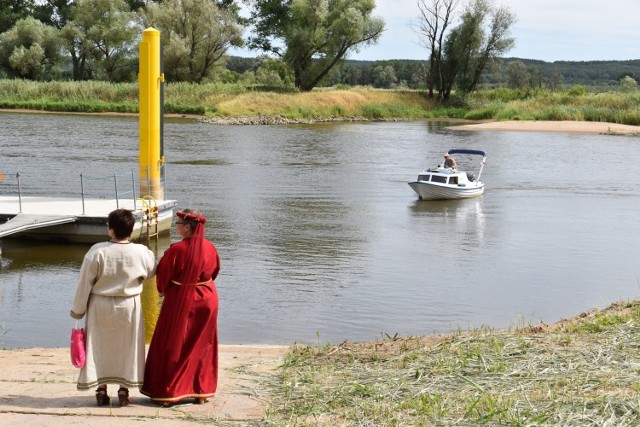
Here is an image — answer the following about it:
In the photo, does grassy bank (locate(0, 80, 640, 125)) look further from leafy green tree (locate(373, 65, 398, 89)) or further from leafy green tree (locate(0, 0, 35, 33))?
leafy green tree (locate(373, 65, 398, 89))

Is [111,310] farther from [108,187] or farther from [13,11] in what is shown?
[13,11]

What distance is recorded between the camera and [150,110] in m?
21.9

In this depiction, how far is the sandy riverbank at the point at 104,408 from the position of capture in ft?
25.3

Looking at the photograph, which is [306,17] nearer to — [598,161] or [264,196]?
[598,161]

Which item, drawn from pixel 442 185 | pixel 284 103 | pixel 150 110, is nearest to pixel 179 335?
pixel 150 110

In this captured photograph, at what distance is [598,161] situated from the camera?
47594 mm

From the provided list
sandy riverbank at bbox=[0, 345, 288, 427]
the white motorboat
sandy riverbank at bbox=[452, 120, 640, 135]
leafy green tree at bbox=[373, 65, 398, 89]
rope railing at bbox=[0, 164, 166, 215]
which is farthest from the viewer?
leafy green tree at bbox=[373, 65, 398, 89]

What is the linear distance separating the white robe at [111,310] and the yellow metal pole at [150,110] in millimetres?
14214

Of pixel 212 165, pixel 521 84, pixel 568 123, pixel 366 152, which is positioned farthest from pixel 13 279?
pixel 521 84

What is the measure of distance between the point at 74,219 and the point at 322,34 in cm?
6780

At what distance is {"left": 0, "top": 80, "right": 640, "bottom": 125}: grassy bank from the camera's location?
74125 mm

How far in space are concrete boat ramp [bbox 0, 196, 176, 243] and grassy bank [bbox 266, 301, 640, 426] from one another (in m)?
10.9

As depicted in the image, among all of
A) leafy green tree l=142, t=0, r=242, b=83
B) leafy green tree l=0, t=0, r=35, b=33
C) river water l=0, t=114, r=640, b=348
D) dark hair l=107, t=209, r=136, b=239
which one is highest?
leafy green tree l=0, t=0, r=35, b=33

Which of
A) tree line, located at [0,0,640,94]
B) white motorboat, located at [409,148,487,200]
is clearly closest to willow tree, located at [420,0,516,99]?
tree line, located at [0,0,640,94]
